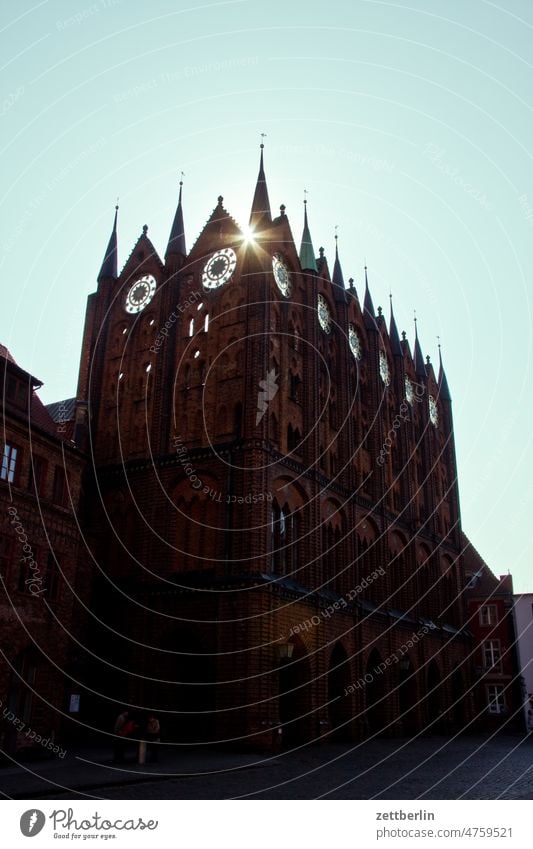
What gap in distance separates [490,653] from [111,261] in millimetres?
41441

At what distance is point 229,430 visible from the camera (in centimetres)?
3566

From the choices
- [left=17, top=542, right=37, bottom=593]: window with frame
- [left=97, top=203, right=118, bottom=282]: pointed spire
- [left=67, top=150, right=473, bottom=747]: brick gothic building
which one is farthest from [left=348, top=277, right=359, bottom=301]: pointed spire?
[left=17, top=542, right=37, bottom=593]: window with frame

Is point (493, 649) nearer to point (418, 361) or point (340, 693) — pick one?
point (418, 361)

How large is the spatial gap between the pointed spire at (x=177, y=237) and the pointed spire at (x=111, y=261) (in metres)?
4.76

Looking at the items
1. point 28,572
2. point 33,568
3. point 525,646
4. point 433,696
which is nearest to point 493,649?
point 525,646

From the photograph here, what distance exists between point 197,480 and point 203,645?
7.52 meters

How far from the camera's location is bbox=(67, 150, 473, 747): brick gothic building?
32625 millimetres

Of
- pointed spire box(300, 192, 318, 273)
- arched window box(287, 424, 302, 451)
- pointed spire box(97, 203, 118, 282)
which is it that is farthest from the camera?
pointed spire box(97, 203, 118, 282)

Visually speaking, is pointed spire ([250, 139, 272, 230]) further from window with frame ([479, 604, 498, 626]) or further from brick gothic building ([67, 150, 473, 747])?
window with frame ([479, 604, 498, 626])

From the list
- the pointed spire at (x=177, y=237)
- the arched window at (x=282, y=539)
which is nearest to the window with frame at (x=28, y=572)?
the arched window at (x=282, y=539)

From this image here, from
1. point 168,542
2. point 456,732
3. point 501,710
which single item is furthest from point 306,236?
point 501,710

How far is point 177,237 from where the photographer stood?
42.9 meters

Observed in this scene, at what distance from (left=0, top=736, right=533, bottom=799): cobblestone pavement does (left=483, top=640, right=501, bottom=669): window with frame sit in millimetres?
29614
